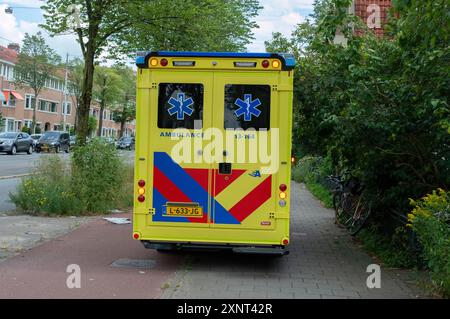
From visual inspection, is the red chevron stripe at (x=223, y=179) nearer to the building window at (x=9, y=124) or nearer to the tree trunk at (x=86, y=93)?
the tree trunk at (x=86, y=93)

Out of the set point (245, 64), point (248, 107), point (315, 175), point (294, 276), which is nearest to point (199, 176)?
point (248, 107)

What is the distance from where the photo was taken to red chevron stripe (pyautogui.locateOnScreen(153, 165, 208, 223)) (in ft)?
23.5

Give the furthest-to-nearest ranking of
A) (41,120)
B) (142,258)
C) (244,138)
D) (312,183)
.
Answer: (41,120), (312,183), (142,258), (244,138)

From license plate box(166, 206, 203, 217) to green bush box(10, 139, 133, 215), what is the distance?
5354mm

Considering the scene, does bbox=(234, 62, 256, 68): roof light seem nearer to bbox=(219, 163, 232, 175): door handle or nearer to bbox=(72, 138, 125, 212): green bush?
Answer: bbox=(219, 163, 232, 175): door handle

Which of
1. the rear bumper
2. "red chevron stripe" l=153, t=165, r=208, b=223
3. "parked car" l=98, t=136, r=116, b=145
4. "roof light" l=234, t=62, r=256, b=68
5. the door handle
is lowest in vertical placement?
the rear bumper

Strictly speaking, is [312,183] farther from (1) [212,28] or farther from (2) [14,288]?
(2) [14,288]

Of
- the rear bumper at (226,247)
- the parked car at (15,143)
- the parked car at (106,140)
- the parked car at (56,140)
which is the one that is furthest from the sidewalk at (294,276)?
the parked car at (56,140)

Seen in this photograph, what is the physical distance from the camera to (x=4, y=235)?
30.8 ft

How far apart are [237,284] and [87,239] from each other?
3.74 metres

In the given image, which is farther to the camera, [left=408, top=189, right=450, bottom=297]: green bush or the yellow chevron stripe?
the yellow chevron stripe

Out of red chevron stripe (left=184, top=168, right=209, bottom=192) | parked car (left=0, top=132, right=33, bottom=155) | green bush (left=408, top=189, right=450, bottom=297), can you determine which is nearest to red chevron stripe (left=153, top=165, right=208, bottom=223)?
red chevron stripe (left=184, top=168, right=209, bottom=192)

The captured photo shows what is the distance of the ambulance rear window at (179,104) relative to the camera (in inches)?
283

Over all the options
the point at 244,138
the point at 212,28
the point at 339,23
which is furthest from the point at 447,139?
the point at 212,28
